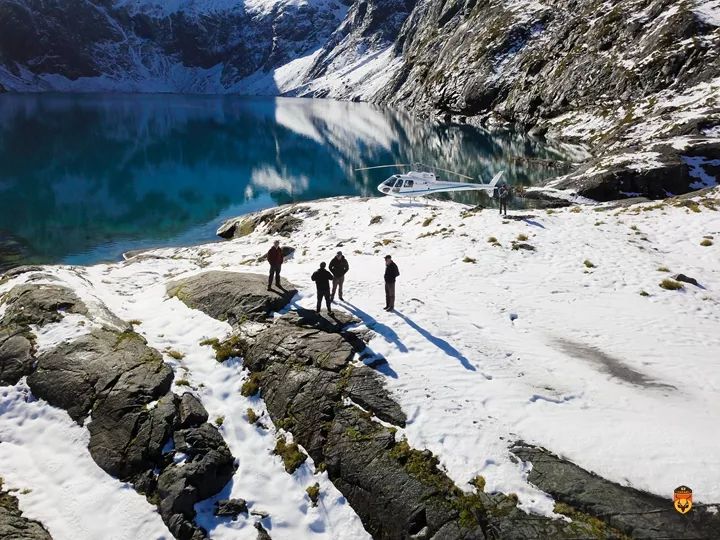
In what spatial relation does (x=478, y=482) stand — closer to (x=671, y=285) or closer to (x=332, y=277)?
(x=332, y=277)

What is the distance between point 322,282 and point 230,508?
8173 mm

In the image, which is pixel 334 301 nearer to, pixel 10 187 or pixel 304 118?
pixel 10 187

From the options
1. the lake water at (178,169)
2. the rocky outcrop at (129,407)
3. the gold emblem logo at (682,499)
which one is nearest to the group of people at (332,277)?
the rocky outcrop at (129,407)

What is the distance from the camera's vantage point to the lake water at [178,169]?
153 ft

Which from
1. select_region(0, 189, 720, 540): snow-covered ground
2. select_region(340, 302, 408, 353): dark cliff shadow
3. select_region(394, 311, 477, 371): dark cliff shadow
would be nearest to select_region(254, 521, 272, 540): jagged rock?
select_region(0, 189, 720, 540): snow-covered ground

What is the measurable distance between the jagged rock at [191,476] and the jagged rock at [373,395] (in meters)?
3.54

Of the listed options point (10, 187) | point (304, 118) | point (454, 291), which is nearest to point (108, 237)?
point (10, 187)

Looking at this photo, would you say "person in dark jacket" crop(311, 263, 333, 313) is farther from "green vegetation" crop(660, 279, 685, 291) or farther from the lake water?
the lake water

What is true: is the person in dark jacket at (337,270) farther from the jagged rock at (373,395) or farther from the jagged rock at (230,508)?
the jagged rock at (230,508)

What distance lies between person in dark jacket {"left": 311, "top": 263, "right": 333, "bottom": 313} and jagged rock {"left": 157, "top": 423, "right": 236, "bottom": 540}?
244 inches

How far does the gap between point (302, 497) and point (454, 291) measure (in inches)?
431

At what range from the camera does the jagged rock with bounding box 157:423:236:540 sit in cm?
1070

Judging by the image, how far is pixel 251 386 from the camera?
568 inches

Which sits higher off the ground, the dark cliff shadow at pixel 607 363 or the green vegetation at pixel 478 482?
the dark cliff shadow at pixel 607 363
